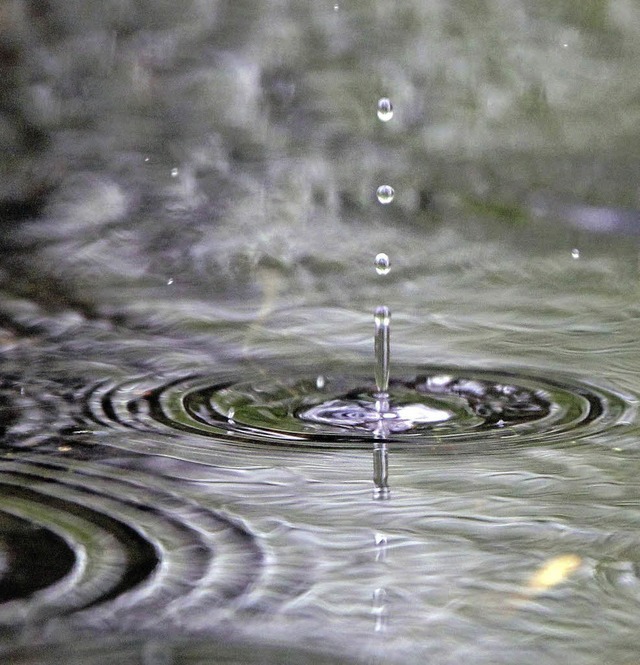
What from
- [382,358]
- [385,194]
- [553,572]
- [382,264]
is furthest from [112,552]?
[385,194]

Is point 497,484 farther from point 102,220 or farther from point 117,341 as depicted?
point 102,220

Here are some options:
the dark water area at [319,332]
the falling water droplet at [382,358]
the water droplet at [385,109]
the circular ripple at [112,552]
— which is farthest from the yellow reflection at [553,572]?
the water droplet at [385,109]

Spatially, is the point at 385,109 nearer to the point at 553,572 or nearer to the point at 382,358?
the point at 382,358

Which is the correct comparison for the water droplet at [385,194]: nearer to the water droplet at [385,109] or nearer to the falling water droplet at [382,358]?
the water droplet at [385,109]

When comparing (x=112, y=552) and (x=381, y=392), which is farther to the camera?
(x=381, y=392)

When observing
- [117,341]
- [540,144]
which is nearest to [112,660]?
[117,341]

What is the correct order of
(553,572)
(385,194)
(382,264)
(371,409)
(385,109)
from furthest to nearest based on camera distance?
(385,109), (385,194), (382,264), (371,409), (553,572)
